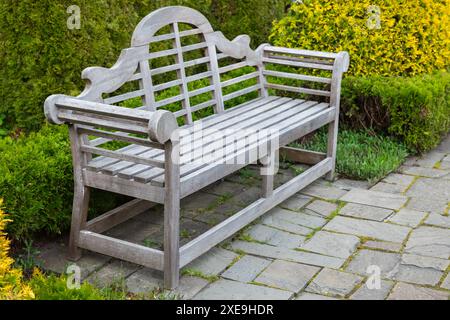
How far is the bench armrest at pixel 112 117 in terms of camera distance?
11.3 feet

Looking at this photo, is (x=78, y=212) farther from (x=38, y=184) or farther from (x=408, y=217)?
(x=408, y=217)

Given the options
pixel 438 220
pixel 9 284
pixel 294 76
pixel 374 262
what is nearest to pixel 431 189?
pixel 438 220

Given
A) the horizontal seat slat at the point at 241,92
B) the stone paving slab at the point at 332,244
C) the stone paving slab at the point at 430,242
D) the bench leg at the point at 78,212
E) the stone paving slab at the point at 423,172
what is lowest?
the stone paving slab at the point at 430,242

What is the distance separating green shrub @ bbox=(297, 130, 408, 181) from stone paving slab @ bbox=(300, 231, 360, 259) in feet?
3.90

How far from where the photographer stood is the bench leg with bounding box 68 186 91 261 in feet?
13.1

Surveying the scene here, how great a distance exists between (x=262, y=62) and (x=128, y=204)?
1.91m

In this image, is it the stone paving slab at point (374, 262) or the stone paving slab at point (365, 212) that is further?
the stone paving slab at point (365, 212)

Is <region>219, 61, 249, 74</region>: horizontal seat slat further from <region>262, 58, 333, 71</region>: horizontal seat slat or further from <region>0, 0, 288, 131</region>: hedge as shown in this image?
<region>0, 0, 288, 131</region>: hedge

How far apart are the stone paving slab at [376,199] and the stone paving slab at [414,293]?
126cm

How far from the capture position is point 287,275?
3961 millimetres

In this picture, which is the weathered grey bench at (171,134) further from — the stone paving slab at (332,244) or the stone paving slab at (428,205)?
the stone paving slab at (428,205)

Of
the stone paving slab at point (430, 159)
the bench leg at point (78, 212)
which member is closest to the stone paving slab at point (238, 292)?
the bench leg at point (78, 212)

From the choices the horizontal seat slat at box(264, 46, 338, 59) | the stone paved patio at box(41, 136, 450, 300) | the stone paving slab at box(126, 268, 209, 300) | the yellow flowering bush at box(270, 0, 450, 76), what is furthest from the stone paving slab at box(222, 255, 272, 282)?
the yellow flowering bush at box(270, 0, 450, 76)

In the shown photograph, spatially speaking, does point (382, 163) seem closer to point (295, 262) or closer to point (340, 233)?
point (340, 233)
